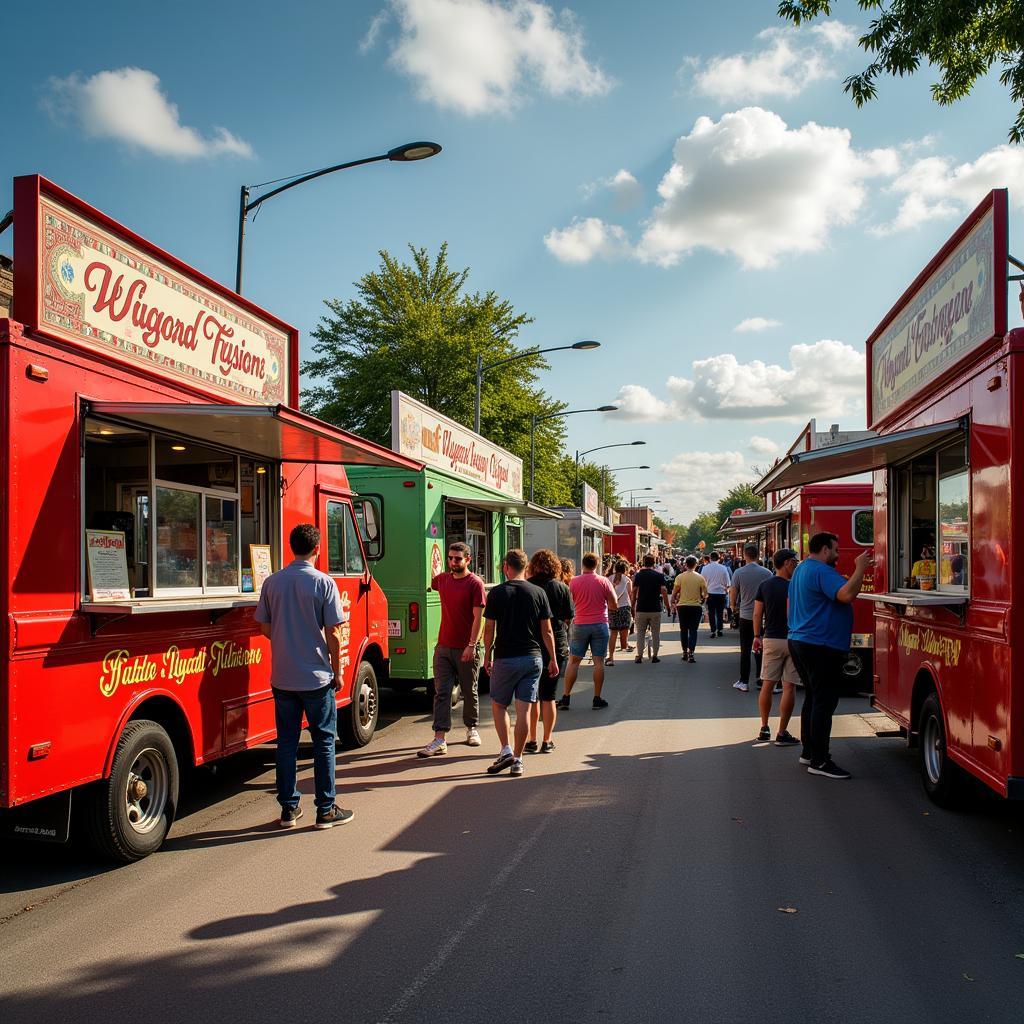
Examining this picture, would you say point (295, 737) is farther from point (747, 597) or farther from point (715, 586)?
point (715, 586)

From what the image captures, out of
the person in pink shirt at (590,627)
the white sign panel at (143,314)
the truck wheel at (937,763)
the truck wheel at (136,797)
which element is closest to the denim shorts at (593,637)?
the person in pink shirt at (590,627)

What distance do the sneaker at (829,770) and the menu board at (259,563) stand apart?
4.62 m

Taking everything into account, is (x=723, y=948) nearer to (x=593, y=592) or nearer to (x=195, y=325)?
(x=195, y=325)

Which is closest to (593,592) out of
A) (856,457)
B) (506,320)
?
(856,457)

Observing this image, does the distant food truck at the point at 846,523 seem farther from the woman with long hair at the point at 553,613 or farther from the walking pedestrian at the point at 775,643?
the woman with long hair at the point at 553,613

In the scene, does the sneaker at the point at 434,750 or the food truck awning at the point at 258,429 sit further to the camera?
the sneaker at the point at 434,750

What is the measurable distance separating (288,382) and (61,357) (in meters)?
3.39

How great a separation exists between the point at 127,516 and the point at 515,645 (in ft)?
10.2

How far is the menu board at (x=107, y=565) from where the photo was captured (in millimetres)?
5129

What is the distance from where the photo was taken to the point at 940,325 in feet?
22.3

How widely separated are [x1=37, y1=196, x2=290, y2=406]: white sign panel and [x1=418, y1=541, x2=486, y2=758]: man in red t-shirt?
2.20 m

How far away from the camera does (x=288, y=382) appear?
27.5 feet

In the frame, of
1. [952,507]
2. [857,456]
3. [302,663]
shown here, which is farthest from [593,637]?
[302,663]

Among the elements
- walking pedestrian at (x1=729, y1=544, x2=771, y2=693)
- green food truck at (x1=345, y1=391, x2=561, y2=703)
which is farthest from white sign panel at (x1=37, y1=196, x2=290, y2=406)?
walking pedestrian at (x1=729, y1=544, x2=771, y2=693)
